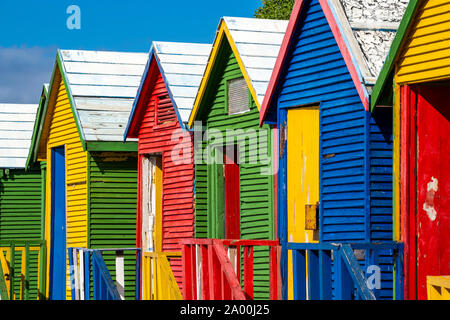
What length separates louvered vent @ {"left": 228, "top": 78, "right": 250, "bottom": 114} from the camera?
1617 cm

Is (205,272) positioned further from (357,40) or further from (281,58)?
(357,40)

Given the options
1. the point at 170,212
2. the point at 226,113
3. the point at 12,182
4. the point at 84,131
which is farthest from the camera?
the point at 12,182

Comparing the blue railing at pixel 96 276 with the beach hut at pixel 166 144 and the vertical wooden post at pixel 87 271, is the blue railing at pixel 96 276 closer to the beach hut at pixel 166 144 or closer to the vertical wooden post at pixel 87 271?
the vertical wooden post at pixel 87 271

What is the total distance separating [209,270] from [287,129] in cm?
247

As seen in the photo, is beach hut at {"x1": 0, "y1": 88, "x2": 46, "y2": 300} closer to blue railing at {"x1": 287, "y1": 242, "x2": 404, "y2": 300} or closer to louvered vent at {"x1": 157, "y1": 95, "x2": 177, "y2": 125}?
louvered vent at {"x1": 157, "y1": 95, "x2": 177, "y2": 125}

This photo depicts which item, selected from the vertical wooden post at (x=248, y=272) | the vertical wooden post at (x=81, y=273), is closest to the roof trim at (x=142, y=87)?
the vertical wooden post at (x=81, y=273)

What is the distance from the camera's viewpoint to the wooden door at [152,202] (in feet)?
63.2

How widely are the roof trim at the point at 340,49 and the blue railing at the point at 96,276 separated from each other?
3523 mm

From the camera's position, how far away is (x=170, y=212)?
18219 mm

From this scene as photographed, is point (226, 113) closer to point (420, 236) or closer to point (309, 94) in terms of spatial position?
point (309, 94)

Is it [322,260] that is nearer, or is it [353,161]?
[322,260]
